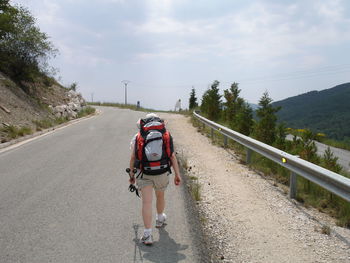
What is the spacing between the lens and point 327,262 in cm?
371

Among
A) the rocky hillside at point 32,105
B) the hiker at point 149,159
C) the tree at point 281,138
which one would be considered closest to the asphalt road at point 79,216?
the hiker at point 149,159

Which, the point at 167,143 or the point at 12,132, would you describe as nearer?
the point at 167,143

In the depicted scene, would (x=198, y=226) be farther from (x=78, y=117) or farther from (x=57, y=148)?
(x=78, y=117)

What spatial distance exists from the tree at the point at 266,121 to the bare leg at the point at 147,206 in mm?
8002

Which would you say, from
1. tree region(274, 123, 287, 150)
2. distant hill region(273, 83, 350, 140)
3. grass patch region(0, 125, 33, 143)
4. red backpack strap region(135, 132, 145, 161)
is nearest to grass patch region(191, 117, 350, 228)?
tree region(274, 123, 287, 150)

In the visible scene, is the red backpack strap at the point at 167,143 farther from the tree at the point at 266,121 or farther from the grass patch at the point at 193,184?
the tree at the point at 266,121

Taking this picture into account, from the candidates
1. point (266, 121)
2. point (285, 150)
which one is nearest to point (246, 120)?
point (266, 121)

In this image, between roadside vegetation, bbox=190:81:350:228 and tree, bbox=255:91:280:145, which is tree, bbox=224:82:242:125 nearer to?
roadside vegetation, bbox=190:81:350:228

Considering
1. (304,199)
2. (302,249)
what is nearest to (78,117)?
(304,199)

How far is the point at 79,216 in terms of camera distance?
16.4 feet

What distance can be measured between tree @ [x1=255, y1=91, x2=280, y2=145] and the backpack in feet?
25.9

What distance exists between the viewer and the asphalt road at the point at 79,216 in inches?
153

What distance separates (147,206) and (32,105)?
647 inches

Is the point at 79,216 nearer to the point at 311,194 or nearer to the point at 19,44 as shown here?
the point at 311,194
